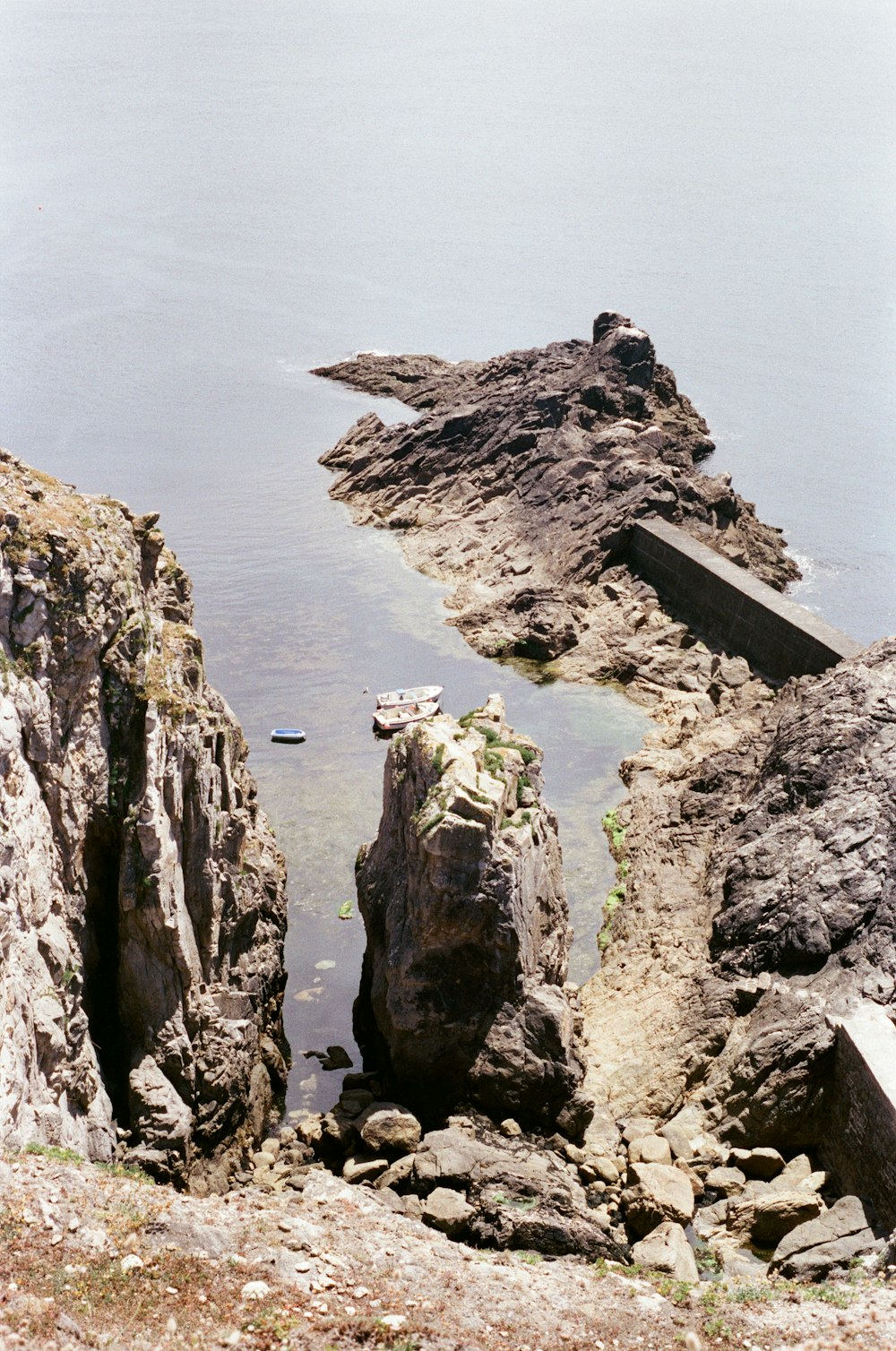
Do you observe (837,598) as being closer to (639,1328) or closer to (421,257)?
(639,1328)

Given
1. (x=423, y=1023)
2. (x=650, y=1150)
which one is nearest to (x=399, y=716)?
(x=423, y=1023)

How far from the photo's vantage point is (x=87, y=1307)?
408 inches

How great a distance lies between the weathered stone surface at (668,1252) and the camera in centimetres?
1413

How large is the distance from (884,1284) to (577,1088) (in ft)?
17.8

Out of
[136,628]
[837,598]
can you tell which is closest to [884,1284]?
[136,628]

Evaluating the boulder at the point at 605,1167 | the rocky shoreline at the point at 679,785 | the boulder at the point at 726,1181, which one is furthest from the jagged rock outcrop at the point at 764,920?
the boulder at the point at 605,1167

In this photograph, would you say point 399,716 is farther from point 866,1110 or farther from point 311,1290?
point 311,1290

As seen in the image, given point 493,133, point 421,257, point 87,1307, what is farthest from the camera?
point 493,133

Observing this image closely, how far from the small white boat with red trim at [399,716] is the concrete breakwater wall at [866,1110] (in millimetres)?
13762

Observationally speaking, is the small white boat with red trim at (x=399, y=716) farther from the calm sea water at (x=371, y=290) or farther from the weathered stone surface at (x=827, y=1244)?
the weathered stone surface at (x=827, y=1244)

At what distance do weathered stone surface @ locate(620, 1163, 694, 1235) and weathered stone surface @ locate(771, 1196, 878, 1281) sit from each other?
4.30 ft

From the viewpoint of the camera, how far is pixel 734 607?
32750 mm

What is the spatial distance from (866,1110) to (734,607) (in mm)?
18287

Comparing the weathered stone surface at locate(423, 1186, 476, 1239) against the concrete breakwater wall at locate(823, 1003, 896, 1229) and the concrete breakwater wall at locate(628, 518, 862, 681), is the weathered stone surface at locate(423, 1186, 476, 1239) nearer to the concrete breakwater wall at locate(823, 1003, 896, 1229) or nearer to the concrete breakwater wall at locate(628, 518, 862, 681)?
the concrete breakwater wall at locate(823, 1003, 896, 1229)
